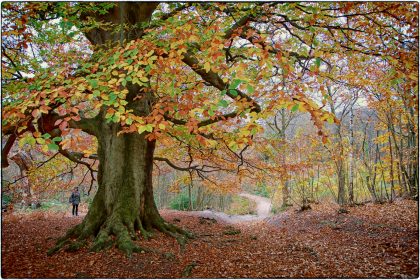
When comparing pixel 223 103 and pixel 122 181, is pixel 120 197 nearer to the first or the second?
pixel 122 181

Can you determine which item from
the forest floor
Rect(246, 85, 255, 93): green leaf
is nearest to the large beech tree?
Rect(246, 85, 255, 93): green leaf

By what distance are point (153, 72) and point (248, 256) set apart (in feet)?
15.1

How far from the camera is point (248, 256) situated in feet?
22.2

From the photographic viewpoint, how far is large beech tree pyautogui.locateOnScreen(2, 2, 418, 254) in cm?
415

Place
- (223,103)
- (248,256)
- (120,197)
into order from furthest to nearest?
(120,197), (248,256), (223,103)

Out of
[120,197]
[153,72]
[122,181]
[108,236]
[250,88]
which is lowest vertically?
[108,236]

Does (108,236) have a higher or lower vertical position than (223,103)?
lower

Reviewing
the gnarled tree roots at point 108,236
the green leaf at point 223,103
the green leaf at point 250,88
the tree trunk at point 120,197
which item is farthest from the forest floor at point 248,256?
the green leaf at point 250,88

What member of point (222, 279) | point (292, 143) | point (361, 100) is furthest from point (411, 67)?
point (361, 100)

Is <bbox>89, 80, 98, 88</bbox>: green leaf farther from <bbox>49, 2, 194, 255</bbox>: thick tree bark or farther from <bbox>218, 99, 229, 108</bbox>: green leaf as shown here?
<bbox>49, 2, 194, 255</bbox>: thick tree bark

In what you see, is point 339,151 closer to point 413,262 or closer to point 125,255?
point 413,262

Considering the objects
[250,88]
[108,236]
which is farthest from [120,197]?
[250,88]

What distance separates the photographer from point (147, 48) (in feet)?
15.3

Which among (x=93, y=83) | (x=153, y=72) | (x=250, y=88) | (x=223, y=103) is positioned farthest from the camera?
(x=153, y=72)
